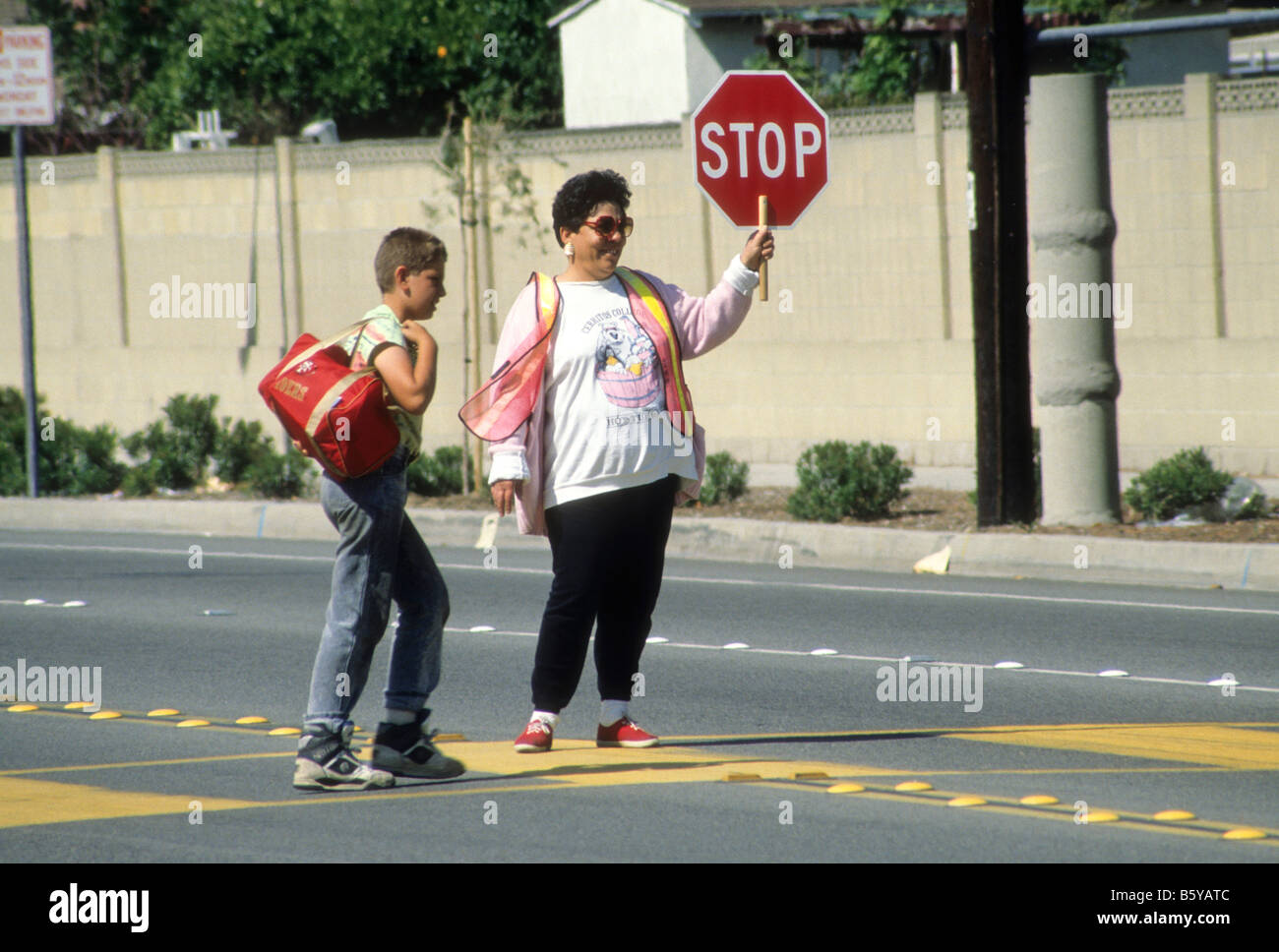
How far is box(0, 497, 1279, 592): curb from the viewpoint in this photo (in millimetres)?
12219

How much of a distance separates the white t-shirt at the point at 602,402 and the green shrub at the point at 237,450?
12.4 m

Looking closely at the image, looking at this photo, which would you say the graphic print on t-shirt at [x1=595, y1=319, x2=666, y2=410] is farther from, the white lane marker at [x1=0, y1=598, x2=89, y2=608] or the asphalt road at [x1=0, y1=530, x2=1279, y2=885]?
the white lane marker at [x1=0, y1=598, x2=89, y2=608]

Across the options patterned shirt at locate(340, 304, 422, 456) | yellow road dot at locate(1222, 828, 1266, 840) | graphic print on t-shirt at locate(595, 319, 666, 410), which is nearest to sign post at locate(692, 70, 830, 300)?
graphic print on t-shirt at locate(595, 319, 666, 410)

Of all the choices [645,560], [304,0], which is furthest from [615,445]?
[304,0]

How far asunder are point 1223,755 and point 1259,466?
10214 millimetres

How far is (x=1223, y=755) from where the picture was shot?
697 cm

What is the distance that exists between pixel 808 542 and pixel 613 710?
6935 mm

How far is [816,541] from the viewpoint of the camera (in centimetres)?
1384

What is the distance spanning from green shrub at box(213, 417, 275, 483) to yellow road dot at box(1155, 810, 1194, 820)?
544 inches

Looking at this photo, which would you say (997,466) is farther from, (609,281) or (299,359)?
(299,359)

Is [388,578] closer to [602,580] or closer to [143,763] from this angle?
[602,580]

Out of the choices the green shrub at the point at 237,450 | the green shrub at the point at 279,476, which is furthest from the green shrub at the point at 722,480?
the green shrub at the point at 237,450

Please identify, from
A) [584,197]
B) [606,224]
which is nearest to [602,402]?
[606,224]
